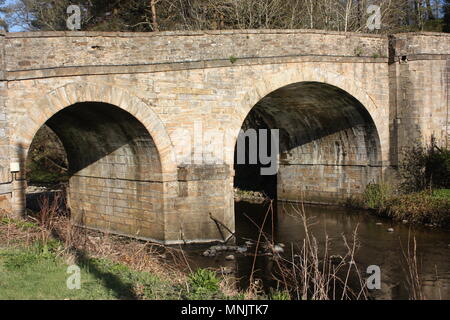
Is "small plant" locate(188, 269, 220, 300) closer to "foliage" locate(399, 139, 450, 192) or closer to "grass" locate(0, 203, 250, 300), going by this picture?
"grass" locate(0, 203, 250, 300)

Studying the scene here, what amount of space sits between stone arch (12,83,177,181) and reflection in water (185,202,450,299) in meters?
2.46

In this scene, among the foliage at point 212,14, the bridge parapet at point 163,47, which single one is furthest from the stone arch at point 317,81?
the foliage at point 212,14

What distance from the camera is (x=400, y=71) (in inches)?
572

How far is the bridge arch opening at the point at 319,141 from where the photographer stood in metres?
14.6

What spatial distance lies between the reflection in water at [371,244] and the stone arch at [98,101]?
246 cm

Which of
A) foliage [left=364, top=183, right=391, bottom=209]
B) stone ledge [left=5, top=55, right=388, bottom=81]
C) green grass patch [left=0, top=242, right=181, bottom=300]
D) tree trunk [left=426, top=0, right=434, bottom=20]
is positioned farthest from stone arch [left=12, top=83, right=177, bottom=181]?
tree trunk [left=426, top=0, right=434, bottom=20]

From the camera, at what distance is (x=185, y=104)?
36.3 ft

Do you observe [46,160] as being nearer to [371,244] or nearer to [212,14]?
[212,14]

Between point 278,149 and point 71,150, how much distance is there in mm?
7527

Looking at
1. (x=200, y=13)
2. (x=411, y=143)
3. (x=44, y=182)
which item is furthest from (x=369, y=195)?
(x=44, y=182)

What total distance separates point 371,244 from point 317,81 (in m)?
4.43
